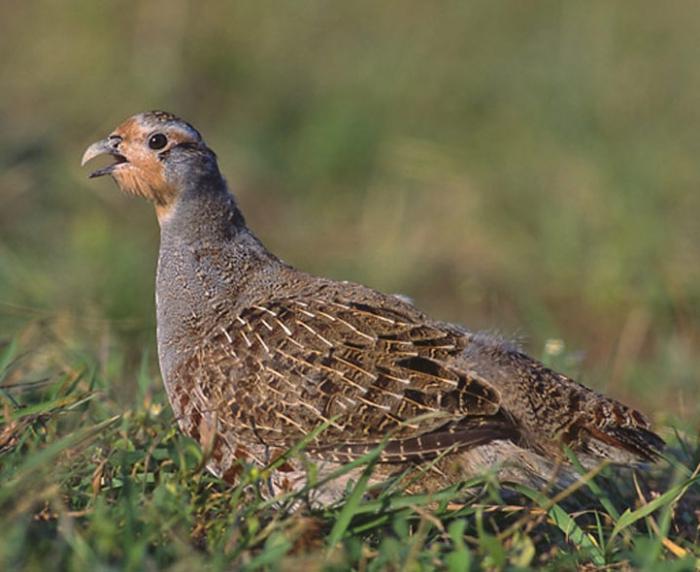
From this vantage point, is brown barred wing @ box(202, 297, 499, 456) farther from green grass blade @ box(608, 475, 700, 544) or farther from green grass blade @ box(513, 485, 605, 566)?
A: green grass blade @ box(608, 475, 700, 544)

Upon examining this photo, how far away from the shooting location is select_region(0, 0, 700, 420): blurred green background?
7.33 m

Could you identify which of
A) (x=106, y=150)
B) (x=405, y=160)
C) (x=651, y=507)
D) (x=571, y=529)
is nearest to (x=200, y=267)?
(x=106, y=150)

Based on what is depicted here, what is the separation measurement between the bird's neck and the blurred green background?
0.80 m

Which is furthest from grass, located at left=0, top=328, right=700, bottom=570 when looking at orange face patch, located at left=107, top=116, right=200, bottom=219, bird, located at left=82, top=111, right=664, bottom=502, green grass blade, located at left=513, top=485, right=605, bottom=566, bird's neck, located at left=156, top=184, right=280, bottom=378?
orange face patch, located at left=107, top=116, right=200, bottom=219

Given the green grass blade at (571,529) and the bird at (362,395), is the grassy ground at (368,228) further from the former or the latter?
the bird at (362,395)

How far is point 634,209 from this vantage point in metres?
8.47

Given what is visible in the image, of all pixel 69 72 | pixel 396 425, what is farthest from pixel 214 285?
pixel 69 72

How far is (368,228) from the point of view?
30.3ft

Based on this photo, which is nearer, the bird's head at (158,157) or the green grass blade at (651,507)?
the green grass blade at (651,507)

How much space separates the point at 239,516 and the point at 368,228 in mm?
5528

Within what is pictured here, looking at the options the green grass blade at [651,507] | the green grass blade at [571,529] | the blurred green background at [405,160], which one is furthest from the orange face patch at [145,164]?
the green grass blade at [651,507]

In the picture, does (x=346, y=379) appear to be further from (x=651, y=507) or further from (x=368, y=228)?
(x=368, y=228)

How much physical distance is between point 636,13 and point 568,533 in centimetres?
922

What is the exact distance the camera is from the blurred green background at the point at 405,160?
7332 mm
